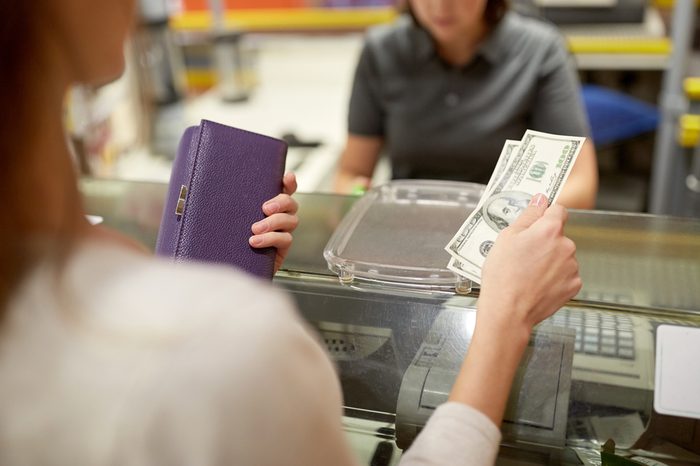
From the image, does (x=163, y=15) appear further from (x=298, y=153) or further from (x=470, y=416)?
(x=470, y=416)

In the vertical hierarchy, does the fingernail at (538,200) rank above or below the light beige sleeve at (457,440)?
above

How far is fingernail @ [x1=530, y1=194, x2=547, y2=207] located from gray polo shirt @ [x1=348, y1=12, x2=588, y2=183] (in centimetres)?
74

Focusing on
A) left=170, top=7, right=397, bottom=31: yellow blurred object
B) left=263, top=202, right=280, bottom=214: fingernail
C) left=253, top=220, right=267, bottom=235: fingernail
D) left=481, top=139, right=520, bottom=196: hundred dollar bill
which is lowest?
left=253, top=220, right=267, bottom=235: fingernail

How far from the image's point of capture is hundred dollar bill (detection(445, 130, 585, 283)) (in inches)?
32.9

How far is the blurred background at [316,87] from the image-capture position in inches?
88.6

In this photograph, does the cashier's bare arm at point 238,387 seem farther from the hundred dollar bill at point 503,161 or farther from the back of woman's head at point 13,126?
the hundred dollar bill at point 503,161

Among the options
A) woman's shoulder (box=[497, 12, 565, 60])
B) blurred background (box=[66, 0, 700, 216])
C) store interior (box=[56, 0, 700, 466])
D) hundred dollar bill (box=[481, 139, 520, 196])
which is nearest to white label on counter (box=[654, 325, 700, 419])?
store interior (box=[56, 0, 700, 466])

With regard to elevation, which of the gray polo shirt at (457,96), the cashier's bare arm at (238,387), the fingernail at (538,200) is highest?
the gray polo shirt at (457,96)

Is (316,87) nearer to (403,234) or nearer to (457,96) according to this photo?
(457,96)

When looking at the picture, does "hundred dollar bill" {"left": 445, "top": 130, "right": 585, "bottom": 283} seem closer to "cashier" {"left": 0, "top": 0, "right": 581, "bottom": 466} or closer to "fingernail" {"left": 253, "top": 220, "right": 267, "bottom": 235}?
"fingernail" {"left": 253, "top": 220, "right": 267, "bottom": 235}

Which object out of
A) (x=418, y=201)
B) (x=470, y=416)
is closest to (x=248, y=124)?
(x=418, y=201)

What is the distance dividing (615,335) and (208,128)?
0.60 meters

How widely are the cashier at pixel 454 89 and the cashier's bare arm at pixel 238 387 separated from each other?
1.14 metres

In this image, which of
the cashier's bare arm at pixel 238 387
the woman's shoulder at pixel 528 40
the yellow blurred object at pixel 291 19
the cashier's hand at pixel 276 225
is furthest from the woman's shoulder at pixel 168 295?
the yellow blurred object at pixel 291 19
